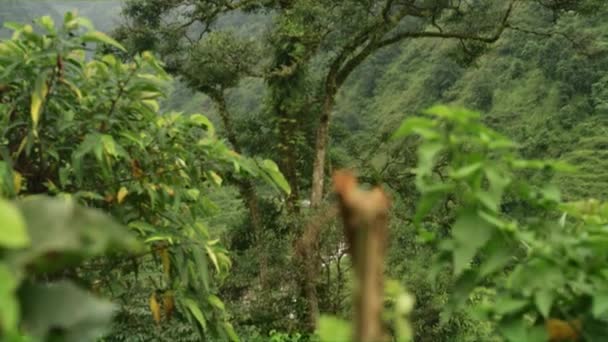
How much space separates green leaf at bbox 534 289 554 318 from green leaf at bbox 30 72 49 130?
1346 mm

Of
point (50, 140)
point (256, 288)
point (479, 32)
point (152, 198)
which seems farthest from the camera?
point (479, 32)

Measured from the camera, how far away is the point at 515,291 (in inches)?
35.1

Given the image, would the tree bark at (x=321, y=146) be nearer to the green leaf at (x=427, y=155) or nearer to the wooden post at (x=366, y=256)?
the green leaf at (x=427, y=155)

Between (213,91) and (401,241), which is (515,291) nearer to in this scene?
(401,241)

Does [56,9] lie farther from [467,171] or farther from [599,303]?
[599,303]

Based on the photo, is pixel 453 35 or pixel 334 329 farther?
pixel 453 35

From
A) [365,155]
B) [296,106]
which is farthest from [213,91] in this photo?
[365,155]

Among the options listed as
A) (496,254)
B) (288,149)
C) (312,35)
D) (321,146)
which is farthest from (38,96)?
(288,149)

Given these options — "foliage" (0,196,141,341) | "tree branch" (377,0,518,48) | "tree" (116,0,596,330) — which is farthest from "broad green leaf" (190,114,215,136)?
"tree branch" (377,0,518,48)

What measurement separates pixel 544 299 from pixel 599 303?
0.07 m

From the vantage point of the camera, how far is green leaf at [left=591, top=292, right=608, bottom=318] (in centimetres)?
79

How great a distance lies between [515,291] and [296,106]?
879cm

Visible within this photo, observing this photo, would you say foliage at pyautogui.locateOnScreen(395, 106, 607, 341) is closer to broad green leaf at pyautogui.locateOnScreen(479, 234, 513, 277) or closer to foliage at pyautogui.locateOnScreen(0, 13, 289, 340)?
broad green leaf at pyautogui.locateOnScreen(479, 234, 513, 277)

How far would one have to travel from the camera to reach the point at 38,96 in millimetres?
1674
